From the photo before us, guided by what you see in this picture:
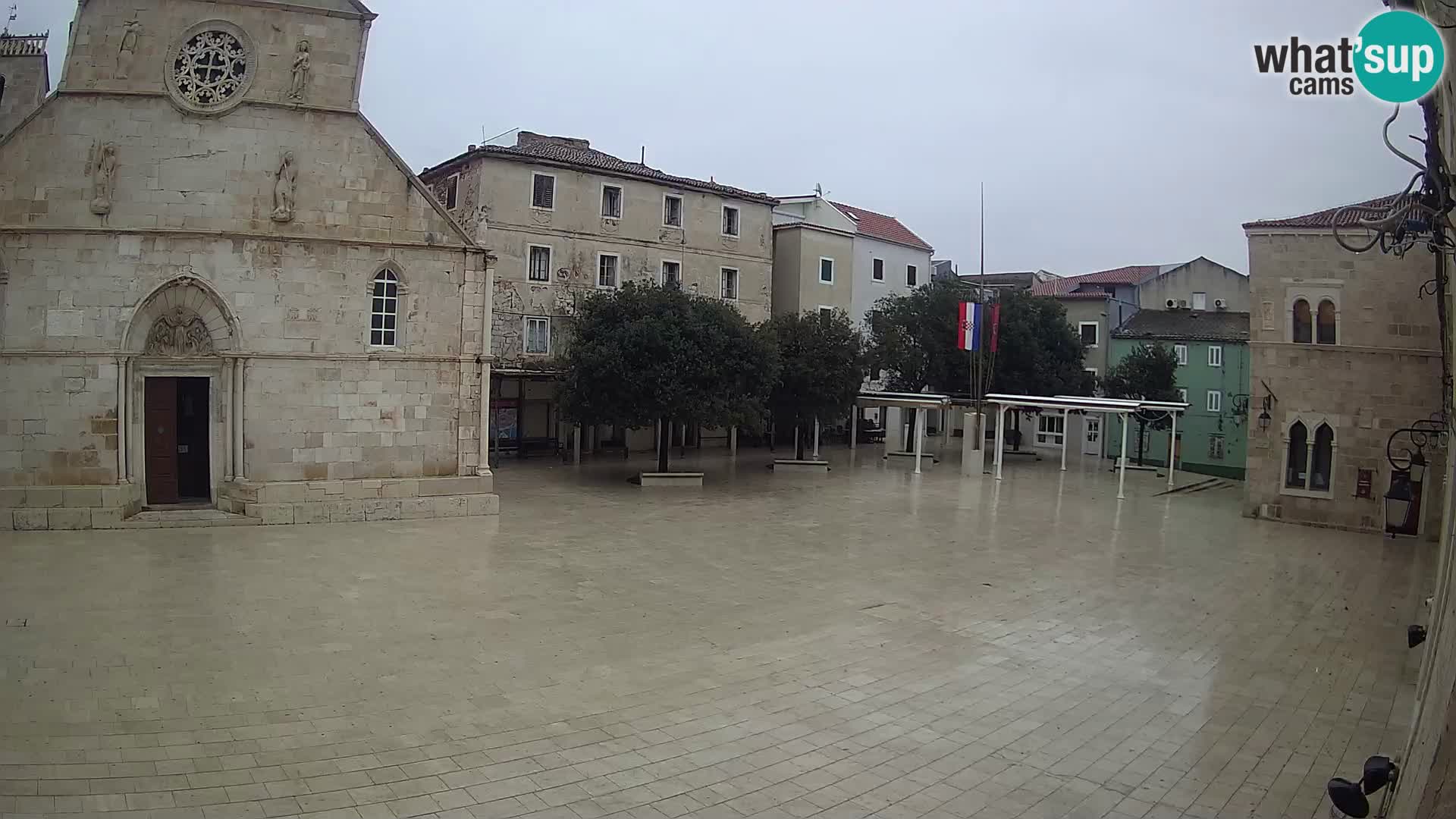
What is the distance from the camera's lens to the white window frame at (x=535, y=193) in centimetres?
3180

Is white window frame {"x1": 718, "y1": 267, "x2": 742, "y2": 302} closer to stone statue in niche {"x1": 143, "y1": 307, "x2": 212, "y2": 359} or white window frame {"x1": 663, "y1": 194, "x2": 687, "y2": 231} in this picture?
white window frame {"x1": 663, "y1": 194, "x2": 687, "y2": 231}

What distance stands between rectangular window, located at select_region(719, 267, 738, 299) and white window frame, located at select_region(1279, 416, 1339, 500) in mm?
21031

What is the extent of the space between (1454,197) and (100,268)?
20455 mm

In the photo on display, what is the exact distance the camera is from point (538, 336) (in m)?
32.2

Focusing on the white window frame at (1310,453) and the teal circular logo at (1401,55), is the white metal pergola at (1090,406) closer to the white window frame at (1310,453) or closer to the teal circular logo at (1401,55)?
the white window frame at (1310,453)

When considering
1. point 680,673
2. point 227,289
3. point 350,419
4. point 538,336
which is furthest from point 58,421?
point 538,336

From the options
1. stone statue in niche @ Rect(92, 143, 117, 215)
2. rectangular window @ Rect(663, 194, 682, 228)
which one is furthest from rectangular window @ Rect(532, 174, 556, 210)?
stone statue in niche @ Rect(92, 143, 117, 215)

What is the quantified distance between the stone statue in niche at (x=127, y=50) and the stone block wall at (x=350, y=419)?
20.4 ft

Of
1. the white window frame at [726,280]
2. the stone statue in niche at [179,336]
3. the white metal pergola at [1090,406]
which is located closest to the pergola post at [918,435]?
the white metal pergola at [1090,406]

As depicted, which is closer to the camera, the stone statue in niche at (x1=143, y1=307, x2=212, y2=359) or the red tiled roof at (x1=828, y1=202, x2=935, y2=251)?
the stone statue in niche at (x1=143, y1=307, x2=212, y2=359)

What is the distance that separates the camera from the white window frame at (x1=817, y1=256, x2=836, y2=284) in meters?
41.4

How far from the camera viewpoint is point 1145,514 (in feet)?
76.7

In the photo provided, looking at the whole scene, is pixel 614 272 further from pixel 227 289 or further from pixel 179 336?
pixel 179 336

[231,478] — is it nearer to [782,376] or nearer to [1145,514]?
[782,376]
